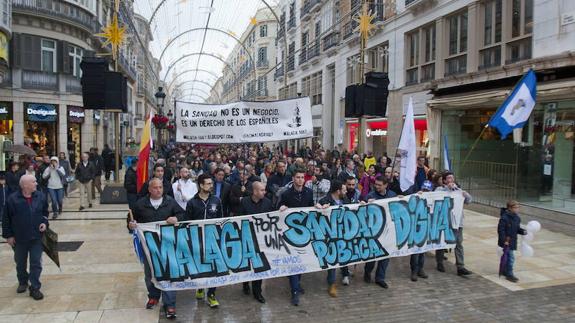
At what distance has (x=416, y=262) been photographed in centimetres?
712

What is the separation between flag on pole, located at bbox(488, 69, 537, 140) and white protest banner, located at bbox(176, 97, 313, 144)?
3.81m

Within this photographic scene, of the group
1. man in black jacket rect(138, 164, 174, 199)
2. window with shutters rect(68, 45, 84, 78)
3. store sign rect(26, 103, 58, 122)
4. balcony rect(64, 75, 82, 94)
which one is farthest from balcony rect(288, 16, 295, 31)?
man in black jacket rect(138, 164, 174, 199)

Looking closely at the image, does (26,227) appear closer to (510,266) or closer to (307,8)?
(510,266)

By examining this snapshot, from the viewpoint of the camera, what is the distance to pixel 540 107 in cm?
1209

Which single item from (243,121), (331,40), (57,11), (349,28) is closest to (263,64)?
(331,40)

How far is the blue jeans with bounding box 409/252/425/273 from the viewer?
23.3ft

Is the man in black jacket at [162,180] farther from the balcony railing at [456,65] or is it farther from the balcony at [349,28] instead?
the balcony at [349,28]

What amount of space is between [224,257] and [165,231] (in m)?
Answer: 0.86

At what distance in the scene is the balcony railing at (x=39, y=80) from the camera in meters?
22.9

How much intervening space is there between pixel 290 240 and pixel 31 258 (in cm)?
354

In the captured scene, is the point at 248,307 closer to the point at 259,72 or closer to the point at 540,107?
the point at 540,107

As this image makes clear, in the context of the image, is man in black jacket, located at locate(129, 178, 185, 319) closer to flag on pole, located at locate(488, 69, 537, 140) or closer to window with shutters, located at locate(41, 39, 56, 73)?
flag on pole, located at locate(488, 69, 537, 140)

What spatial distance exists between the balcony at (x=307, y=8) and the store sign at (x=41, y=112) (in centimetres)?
1869

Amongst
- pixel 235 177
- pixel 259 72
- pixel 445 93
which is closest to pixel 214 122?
pixel 235 177
